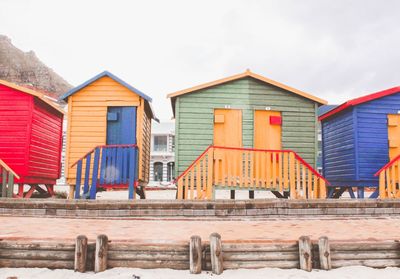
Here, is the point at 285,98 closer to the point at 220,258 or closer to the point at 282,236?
the point at 282,236

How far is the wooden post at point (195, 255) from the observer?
204 inches

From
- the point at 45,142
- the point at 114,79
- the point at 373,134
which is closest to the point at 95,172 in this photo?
the point at 114,79

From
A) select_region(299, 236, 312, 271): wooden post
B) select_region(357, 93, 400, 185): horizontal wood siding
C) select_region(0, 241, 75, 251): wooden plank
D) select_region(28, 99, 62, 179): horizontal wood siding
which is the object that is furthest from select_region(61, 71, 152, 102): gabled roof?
select_region(299, 236, 312, 271): wooden post

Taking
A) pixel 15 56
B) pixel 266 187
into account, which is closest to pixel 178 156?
pixel 266 187

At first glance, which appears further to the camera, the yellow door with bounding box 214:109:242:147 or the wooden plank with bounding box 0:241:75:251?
the yellow door with bounding box 214:109:242:147

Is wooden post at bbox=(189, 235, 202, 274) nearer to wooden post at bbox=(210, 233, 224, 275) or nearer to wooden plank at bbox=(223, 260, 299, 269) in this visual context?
wooden post at bbox=(210, 233, 224, 275)

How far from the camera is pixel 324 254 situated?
5355 mm

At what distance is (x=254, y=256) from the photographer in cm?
538

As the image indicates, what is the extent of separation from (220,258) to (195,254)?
0.34 metres

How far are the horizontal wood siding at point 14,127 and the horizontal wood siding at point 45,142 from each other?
27cm

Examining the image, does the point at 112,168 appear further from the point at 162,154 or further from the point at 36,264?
the point at 162,154

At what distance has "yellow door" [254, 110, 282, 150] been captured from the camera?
13773mm

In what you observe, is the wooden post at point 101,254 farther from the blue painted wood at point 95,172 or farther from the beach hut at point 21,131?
the beach hut at point 21,131

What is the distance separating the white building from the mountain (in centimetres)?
5679
